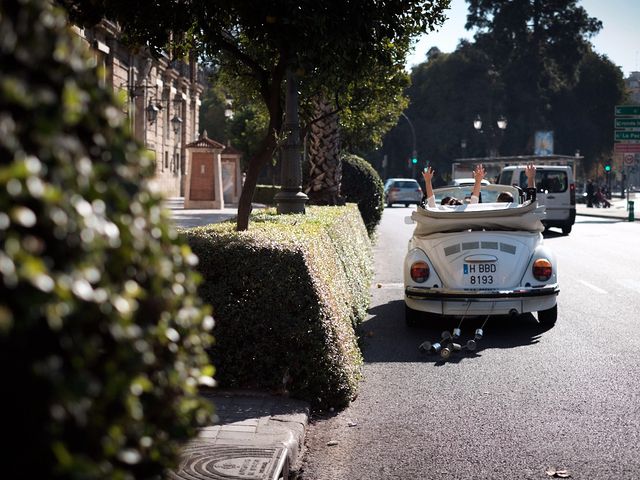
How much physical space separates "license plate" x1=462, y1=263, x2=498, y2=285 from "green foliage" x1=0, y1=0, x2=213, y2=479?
7498 mm

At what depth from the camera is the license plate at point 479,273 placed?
9430 millimetres

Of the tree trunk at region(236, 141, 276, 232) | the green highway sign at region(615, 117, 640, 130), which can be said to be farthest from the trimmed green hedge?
the green highway sign at region(615, 117, 640, 130)

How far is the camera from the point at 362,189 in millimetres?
23938

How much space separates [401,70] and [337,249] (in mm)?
6519

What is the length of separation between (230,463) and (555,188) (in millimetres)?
25028

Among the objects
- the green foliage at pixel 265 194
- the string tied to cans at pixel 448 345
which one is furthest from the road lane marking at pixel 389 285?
the green foliage at pixel 265 194

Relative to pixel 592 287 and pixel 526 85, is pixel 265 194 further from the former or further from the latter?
pixel 526 85

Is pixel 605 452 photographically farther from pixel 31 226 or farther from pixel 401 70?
pixel 401 70

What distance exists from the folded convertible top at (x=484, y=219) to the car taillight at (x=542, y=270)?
61 cm

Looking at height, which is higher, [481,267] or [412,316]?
[481,267]

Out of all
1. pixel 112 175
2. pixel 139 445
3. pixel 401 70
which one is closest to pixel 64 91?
pixel 112 175

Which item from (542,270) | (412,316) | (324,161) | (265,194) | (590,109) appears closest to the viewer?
(542,270)

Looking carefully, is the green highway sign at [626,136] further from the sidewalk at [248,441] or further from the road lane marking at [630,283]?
the sidewalk at [248,441]

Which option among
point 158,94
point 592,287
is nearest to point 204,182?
point 158,94
